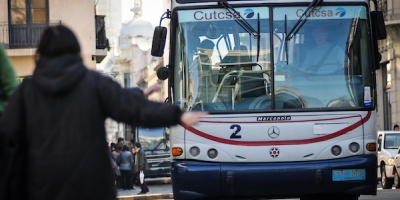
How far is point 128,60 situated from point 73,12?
131 m

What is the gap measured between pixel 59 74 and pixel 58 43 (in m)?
0.18

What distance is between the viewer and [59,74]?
6594 mm

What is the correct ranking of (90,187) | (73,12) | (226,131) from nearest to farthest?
(90,187) → (226,131) → (73,12)

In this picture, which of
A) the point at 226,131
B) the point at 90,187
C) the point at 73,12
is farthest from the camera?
the point at 73,12

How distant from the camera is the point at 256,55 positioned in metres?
15.3

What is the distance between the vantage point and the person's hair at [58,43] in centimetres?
666

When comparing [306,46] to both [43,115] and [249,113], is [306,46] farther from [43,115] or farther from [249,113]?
[43,115]

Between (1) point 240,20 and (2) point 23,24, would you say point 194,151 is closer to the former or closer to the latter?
(1) point 240,20

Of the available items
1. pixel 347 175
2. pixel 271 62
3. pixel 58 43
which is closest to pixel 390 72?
pixel 271 62

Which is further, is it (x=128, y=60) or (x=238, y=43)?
(x=128, y=60)

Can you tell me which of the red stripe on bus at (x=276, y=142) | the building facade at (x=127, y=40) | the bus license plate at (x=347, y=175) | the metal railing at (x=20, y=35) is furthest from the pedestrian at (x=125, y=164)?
the building facade at (x=127, y=40)

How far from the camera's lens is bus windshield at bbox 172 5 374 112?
50.1 feet

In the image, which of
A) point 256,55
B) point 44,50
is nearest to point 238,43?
point 256,55

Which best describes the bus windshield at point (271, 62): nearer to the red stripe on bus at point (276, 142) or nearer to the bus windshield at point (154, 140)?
the red stripe on bus at point (276, 142)
